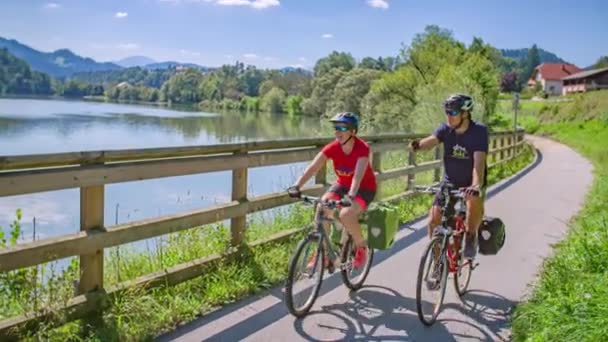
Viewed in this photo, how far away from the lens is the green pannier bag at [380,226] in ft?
16.6

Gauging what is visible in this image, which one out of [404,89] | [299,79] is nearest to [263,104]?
[299,79]

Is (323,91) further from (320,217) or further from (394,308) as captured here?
(320,217)

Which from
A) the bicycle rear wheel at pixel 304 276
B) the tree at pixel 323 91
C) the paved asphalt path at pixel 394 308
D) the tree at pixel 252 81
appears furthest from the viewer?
the tree at pixel 252 81

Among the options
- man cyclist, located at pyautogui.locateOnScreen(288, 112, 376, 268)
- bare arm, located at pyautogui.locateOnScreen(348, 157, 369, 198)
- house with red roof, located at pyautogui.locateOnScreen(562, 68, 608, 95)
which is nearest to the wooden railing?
man cyclist, located at pyautogui.locateOnScreen(288, 112, 376, 268)

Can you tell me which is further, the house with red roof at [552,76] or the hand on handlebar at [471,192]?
the house with red roof at [552,76]

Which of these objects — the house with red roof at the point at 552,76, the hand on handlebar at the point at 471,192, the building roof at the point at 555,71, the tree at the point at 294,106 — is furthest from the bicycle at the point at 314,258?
the building roof at the point at 555,71

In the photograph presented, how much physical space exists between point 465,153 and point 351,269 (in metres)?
1.42

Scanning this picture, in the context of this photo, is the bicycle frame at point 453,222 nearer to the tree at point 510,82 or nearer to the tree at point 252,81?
the tree at point 510,82

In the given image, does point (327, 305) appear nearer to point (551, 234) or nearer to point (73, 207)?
point (551, 234)

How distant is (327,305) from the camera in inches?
188

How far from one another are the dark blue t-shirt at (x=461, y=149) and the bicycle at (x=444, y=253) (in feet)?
0.44

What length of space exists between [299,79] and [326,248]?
414 feet

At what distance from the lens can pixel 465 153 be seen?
4836 mm

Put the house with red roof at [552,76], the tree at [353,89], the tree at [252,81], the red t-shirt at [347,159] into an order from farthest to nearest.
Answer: the tree at [252,81] → the house with red roof at [552,76] → the tree at [353,89] → the red t-shirt at [347,159]
